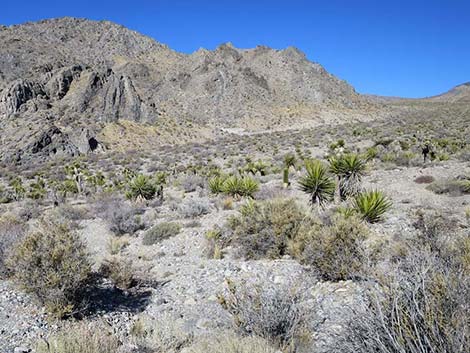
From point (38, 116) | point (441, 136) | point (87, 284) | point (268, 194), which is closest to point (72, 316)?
point (87, 284)

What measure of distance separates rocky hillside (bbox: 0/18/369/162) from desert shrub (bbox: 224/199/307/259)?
104 feet

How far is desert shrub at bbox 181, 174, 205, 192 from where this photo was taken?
20.3 metres

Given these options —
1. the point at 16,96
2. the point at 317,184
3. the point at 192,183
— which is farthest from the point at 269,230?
the point at 16,96

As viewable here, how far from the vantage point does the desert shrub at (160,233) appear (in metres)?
11.5

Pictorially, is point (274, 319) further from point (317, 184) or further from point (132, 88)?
point (132, 88)

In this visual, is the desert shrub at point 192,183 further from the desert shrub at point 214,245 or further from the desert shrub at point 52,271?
the desert shrub at point 52,271

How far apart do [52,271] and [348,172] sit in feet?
32.6

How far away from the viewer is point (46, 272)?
6.02 meters

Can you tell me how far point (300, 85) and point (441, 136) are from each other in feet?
150

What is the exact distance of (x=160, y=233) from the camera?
11680 mm

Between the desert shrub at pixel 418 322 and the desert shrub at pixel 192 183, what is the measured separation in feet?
54.8

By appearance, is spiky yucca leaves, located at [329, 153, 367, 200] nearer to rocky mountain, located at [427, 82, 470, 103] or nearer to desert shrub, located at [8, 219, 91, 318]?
desert shrub, located at [8, 219, 91, 318]

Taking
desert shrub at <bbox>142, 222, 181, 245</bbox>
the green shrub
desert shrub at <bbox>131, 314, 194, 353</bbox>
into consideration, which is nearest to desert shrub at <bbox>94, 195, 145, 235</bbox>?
desert shrub at <bbox>142, 222, 181, 245</bbox>

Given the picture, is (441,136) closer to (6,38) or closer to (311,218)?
(311,218)
